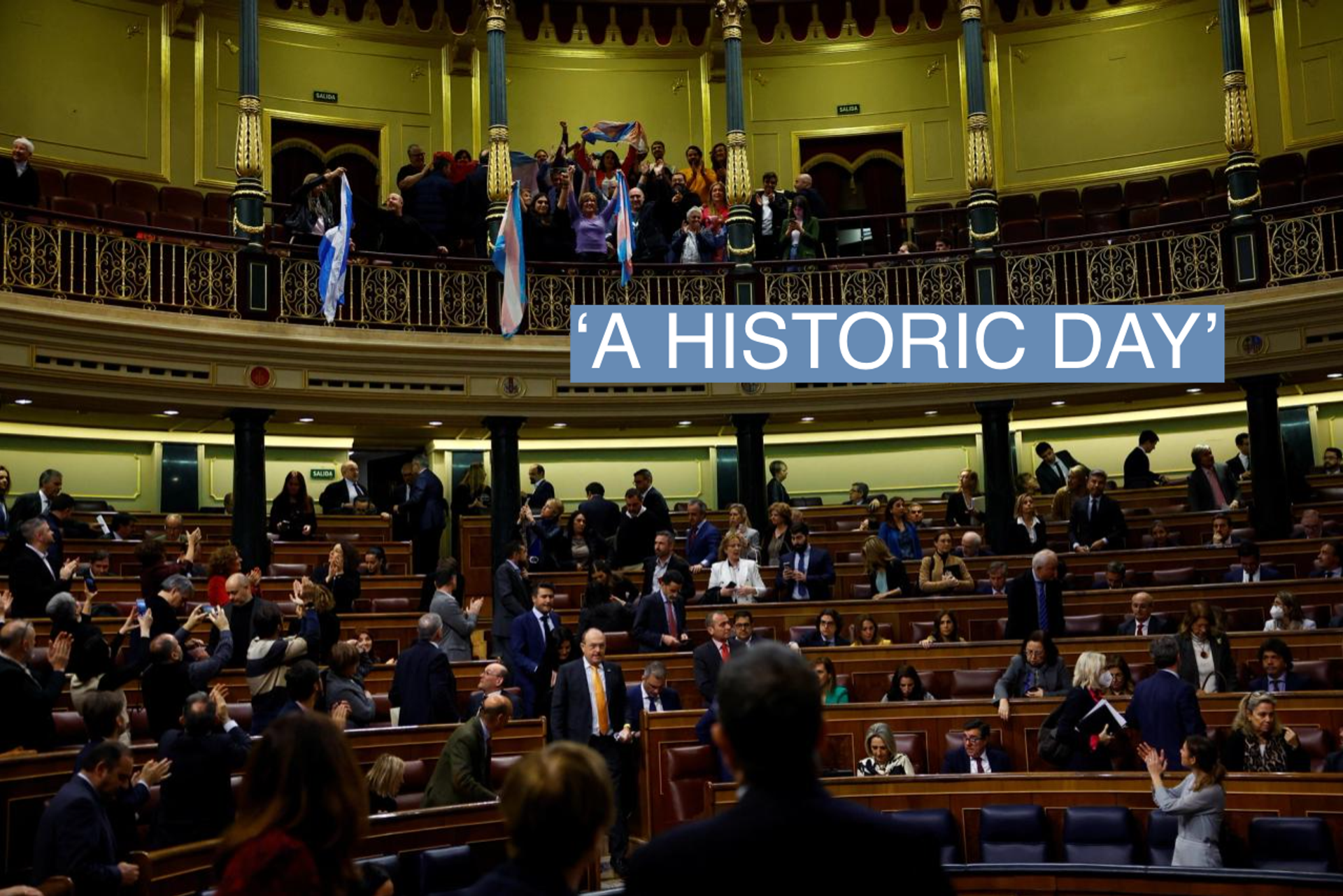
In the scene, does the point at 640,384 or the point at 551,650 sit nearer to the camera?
the point at 551,650

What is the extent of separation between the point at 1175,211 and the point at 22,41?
1230cm

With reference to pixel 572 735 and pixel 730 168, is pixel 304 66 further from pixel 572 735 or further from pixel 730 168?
pixel 572 735

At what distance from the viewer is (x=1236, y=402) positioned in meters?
16.6

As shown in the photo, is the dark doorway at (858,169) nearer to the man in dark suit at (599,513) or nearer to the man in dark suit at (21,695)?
the man in dark suit at (599,513)

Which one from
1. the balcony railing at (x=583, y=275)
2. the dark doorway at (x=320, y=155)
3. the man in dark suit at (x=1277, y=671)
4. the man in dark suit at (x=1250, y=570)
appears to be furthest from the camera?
the dark doorway at (x=320, y=155)

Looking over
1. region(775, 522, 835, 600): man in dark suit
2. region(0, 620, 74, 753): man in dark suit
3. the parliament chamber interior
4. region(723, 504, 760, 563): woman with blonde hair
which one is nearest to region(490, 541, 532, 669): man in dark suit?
the parliament chamber interior

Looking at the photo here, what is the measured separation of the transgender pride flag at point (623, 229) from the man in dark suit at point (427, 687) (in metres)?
6.46

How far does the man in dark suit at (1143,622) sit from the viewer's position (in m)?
10.0

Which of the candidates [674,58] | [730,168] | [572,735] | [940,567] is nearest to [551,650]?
[572,735]

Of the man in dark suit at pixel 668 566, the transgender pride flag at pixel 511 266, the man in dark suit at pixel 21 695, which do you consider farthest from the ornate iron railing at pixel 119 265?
the man in dark suit at pixel 21 695

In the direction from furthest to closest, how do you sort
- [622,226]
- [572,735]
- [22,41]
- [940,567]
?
[22,41]
[622,226]
[940,567]
[572,735]

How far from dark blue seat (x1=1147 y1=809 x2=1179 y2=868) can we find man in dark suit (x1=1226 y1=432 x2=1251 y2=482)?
23.8 feet

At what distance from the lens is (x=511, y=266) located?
45.6 ft

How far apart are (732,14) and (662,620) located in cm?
795
